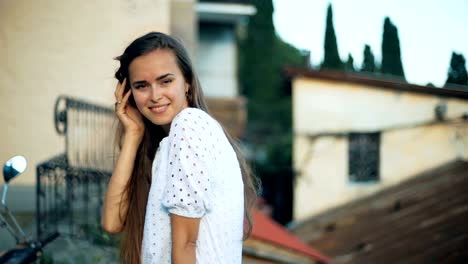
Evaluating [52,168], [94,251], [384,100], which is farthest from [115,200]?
[384,100]

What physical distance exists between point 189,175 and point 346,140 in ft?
42.2

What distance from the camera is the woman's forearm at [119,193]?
2061 mm

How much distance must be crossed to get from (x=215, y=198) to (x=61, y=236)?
245 cm

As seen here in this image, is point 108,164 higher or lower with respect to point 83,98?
lower

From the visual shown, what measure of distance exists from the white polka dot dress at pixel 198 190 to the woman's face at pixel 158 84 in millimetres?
228

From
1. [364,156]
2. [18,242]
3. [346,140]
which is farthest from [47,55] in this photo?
[364,156]

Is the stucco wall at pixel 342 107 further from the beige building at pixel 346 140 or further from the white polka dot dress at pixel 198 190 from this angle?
the white polka dot dress at pixel 198 190

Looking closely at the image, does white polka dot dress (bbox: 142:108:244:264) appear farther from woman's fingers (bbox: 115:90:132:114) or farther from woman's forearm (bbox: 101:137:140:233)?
→ woman's fingers (bbox: 115:90:132:114)

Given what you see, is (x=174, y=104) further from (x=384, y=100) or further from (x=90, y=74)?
(x=384, y=100)

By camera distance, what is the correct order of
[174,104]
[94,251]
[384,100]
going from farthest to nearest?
[384,100]
[94,251]
[174,104]

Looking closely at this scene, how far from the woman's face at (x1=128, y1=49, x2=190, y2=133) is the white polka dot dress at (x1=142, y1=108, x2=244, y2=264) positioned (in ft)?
0.75

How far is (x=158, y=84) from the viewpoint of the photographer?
6.21 feet

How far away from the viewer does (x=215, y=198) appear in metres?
1.65

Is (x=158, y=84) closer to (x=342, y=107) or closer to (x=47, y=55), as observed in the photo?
(x=47, y=55)
